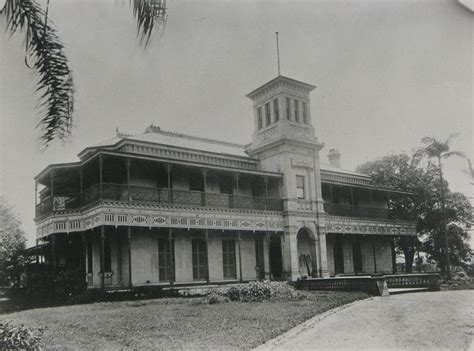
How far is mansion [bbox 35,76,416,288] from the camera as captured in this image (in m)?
19.8

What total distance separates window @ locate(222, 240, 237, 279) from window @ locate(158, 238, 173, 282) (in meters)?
3.32

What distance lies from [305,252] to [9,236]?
21785 millimetres

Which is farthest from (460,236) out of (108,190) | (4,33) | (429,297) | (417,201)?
(4,33)

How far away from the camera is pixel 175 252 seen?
22.3 metres

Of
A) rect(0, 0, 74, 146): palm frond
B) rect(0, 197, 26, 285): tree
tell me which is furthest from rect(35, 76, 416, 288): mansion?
rect(0, 0, 74, 146): palm frond

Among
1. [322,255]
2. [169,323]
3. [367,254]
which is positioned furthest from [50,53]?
[367,254]

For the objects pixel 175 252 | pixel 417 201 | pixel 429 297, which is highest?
pixel 417 201

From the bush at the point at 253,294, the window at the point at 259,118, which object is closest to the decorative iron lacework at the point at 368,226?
the window at the point at 259,118

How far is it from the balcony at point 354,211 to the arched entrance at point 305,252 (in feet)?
6.63

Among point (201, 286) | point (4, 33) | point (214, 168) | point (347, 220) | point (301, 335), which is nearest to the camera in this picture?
point (4, 33)

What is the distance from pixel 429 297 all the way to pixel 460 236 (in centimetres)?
2045

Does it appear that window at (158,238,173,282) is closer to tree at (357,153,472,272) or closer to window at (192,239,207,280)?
window at (192,239,207,280)

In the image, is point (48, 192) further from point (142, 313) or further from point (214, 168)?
point (142, 313)

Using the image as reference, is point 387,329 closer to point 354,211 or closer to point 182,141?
point 182,141
